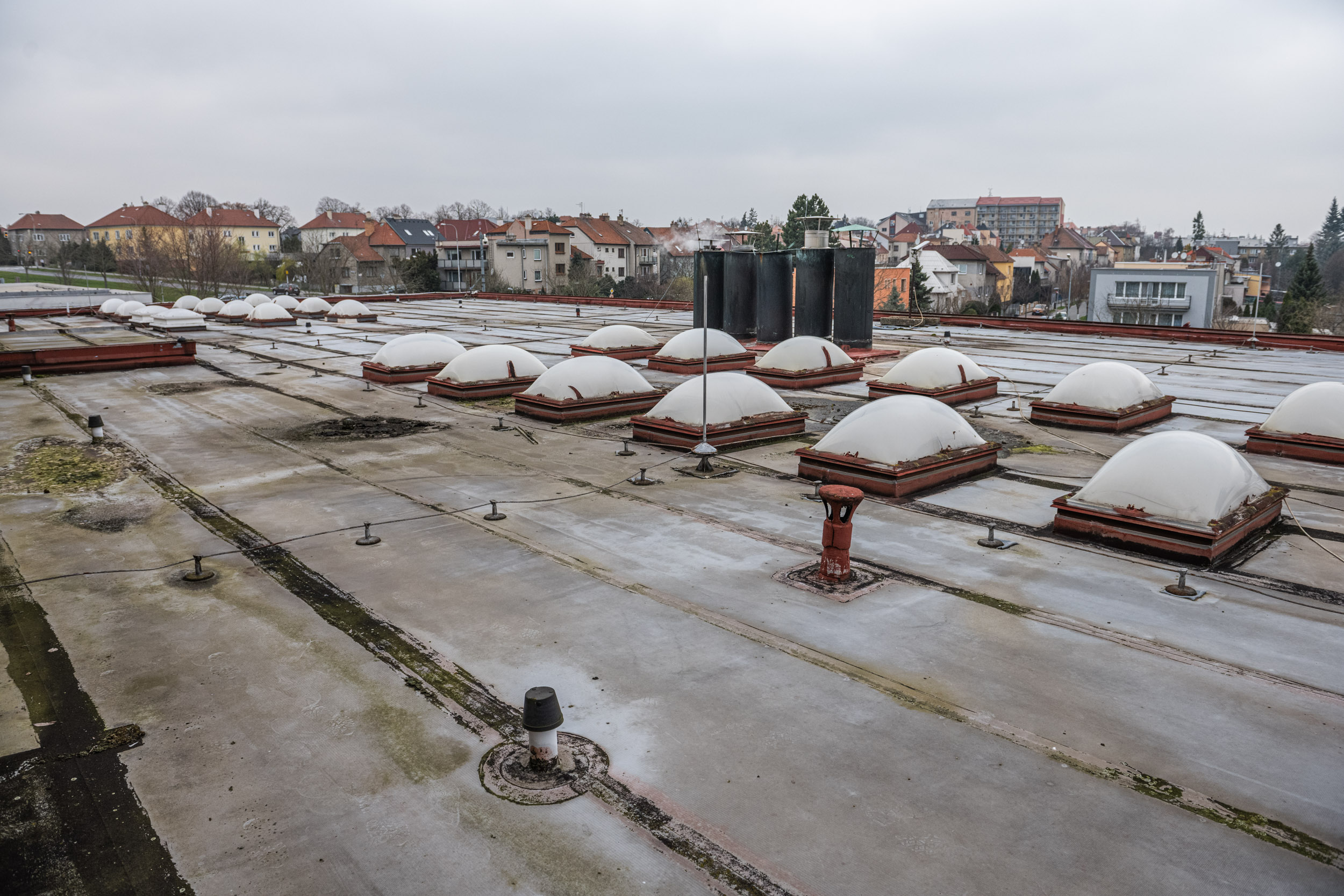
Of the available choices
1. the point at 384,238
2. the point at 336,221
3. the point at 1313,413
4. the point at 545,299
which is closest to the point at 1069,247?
the point at 545,299

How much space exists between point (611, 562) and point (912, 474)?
6.03 m

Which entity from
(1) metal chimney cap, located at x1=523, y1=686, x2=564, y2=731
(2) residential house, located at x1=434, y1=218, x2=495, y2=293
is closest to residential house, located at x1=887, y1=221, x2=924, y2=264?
(2) residential house, located at x1=434, y1=218, x2=495, y2=293

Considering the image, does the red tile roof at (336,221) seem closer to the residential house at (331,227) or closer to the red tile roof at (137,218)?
the residential house at (331,227)

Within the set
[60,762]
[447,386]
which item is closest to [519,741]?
[60,762]

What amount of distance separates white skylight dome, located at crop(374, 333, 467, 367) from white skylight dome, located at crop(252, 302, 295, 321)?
2589 centimetres

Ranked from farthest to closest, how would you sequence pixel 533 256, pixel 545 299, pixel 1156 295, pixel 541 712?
1. pixel 533 256
2. pixel 545 299
3. pixel 1156 295
4. pixel 541 712

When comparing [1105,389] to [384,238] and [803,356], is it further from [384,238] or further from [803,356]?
[384,238]

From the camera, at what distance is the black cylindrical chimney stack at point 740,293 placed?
38812mm

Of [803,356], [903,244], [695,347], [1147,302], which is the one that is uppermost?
[903,244]

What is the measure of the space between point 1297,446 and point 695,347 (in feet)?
57.4

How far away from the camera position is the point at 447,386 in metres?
24.7

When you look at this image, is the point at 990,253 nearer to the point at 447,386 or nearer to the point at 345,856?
the point at 447,386

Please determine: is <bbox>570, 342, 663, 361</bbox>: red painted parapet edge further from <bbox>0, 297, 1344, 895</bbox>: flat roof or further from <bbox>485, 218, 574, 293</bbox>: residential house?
<bbox>485, 218, 574, 293</bbox>: residential house

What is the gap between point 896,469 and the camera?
1435 centimetres
